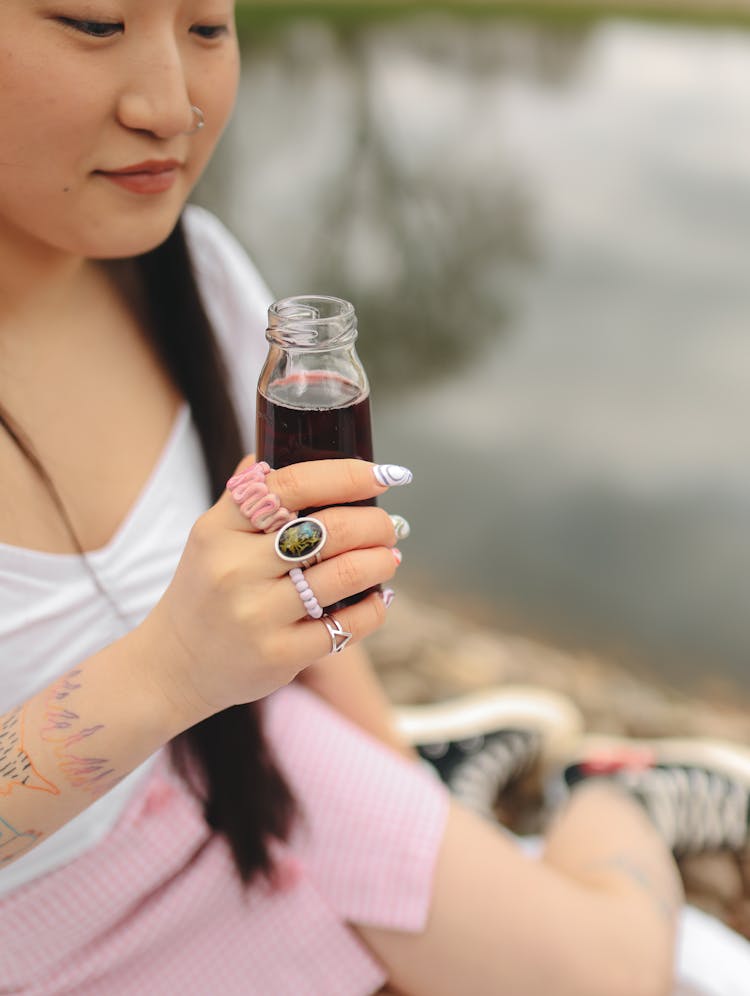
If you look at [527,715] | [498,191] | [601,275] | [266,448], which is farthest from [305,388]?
[498,191]

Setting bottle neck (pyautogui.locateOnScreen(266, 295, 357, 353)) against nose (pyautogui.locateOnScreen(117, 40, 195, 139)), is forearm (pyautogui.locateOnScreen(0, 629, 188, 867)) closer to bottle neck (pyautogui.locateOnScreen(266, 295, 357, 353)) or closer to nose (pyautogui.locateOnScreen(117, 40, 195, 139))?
bottle neck (pyautogui.locateOnScreen(266, 295, 357, 353))

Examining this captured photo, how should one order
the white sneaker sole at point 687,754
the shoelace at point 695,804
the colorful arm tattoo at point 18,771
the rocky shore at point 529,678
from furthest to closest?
the rocky shore at point 529,678 < the white sneaker sole at point 687,754 < the shoelace at point 695,804 < the colorful arm tattoo at point 18,771

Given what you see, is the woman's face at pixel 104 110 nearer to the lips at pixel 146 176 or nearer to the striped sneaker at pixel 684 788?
the lips at pixel 146 176

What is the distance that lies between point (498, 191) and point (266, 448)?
482 centimetres

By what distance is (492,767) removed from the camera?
2.04 meters

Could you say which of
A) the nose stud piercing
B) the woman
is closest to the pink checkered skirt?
the woman

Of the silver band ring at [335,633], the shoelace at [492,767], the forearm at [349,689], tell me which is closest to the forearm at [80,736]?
the silver band ring at [335,633]

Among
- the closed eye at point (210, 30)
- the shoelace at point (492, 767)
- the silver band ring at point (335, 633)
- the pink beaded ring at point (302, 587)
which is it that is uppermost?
the closed eye at point (210, 30)

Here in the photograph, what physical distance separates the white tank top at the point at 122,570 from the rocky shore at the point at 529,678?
1.16 metres

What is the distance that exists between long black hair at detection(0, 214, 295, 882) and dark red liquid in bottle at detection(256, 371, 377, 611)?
0.50 meters

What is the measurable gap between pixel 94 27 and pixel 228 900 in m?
1.06

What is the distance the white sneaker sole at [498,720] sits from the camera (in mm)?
2150

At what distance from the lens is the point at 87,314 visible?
4.43ft

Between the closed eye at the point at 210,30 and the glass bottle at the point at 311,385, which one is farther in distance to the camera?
the closed eye at the point at 210,30
